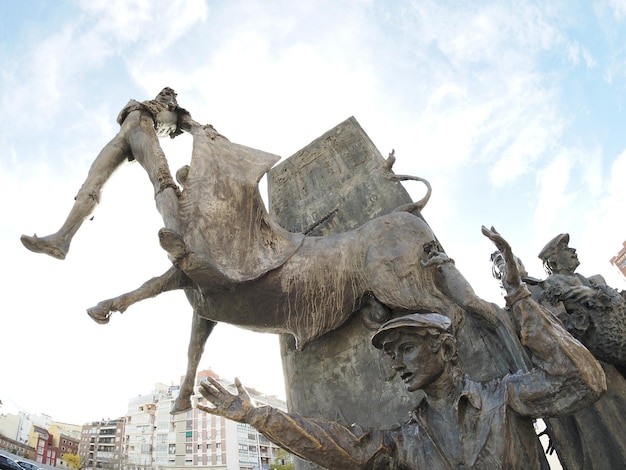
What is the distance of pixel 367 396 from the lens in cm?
326

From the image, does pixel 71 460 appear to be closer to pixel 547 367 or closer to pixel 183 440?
pixel 183 440

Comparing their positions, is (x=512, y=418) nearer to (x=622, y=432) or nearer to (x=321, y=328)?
(x=622, y=432)

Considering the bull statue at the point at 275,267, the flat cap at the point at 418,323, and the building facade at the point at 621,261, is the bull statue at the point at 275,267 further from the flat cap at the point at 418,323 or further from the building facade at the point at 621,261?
the building facade at the point at 621,261

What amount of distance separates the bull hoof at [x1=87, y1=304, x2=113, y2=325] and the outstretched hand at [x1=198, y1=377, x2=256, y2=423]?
1.09m

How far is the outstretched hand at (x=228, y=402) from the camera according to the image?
2.23m

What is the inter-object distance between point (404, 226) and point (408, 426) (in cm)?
142

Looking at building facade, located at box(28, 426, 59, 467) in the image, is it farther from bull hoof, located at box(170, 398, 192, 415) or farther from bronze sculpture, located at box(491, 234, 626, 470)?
bronze sculpture, located at box(491, 234, 626, 470)

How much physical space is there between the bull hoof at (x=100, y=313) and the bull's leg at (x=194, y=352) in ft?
2.91

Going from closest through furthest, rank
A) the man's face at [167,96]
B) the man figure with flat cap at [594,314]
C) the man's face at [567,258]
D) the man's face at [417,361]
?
the man's face at [417,361]
the man figure with flat cap at [594,314]
the man's face at [567,258]
the man's face at [167,96]

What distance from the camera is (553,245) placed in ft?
11.7

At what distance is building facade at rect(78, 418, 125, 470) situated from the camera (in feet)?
220

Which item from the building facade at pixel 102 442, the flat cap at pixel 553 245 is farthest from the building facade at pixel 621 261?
the building facade at pixel 102 442

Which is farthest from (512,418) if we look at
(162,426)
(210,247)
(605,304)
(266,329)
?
(162,426)

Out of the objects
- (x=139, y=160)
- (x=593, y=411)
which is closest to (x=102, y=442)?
(x=139, y=160)
